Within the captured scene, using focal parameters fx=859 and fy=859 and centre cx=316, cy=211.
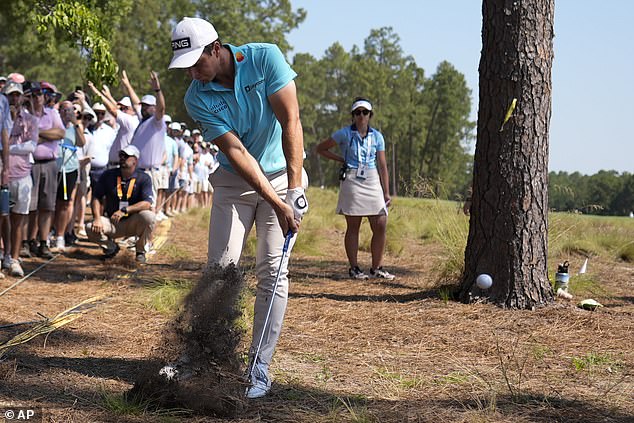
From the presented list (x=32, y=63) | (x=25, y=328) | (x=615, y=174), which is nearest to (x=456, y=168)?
(x=32, y=63)

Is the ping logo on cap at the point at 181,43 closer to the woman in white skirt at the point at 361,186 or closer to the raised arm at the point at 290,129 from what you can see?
the raised arm at the point at 290,129

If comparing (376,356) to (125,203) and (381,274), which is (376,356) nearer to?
(381,274)

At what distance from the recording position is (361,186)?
9.62 meters

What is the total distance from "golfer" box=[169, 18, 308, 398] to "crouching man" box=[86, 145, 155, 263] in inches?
219

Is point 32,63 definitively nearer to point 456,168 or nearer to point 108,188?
point 456,168

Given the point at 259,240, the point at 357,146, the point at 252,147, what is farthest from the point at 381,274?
the point at 252,147

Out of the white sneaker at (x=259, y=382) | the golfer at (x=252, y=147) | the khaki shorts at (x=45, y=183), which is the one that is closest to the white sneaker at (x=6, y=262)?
the khaki shorts at (x=45, y=183)

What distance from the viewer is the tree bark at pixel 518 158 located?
7320mm

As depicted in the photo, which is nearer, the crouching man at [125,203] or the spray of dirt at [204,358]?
the spray of dirt at [204,358]

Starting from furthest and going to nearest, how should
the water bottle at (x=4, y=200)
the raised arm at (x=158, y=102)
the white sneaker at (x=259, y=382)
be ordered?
the raised arm at (x=158, y=102) → the water bottle at (x=4, y=200) → the white sneaker at (x=259, y=382)

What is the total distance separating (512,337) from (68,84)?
200 feet

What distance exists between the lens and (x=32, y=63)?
54062 millimetres

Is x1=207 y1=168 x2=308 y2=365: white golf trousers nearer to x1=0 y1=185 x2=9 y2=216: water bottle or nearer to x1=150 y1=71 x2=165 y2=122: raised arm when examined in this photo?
x1=0 y1=185 x2=9 y2=216: water bottle

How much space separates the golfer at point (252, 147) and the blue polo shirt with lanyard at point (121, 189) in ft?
18.4
